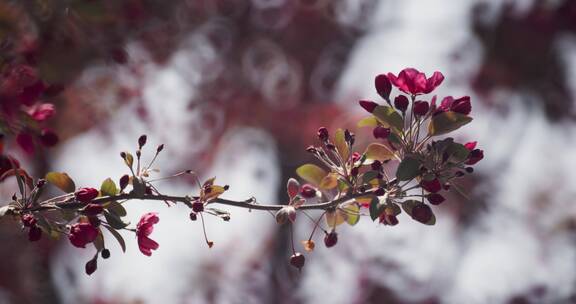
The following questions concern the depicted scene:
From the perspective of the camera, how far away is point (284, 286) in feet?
18.0

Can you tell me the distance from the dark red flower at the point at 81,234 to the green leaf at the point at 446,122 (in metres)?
0.89

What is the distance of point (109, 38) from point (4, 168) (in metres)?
1.09

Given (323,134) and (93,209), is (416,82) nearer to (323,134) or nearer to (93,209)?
(323,134)

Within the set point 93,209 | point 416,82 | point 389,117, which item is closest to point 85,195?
point 93,209

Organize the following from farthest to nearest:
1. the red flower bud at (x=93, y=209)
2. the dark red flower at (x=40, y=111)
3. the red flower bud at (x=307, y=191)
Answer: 1. the dark red flower at (x=40, y=111)
2. the red flower bud at (x=307, y=191)
3. the red flower bud at (x=93, y=209)

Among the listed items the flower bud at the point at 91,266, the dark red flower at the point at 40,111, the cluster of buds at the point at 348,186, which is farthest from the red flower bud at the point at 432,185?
the dark red flower at the point at 40,111

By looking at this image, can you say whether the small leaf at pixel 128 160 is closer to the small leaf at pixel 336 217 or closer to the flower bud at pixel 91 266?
the flower bud at pixel 91 266

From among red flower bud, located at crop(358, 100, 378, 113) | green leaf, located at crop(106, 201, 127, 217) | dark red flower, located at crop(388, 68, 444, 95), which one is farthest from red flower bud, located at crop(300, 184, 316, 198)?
green leaf, located at crop(106, 201, 127, 217)

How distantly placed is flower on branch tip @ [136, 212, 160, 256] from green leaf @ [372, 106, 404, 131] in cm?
69

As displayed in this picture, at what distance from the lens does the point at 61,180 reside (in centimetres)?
139

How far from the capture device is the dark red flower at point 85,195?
3.99 feet

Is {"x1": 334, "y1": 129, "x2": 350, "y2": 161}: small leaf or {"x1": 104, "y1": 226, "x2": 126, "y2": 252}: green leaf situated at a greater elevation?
{"x1": 334, "y1": 129, "x2": 350, "y2": 161}: small leaf

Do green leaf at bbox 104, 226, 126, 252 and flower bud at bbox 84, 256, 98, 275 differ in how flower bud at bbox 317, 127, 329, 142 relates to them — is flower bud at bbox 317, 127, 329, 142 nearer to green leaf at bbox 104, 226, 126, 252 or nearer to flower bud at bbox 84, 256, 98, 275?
green leaf at bbox 104, 226, 126, 252

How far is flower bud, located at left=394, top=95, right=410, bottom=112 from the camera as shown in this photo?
1349mm
